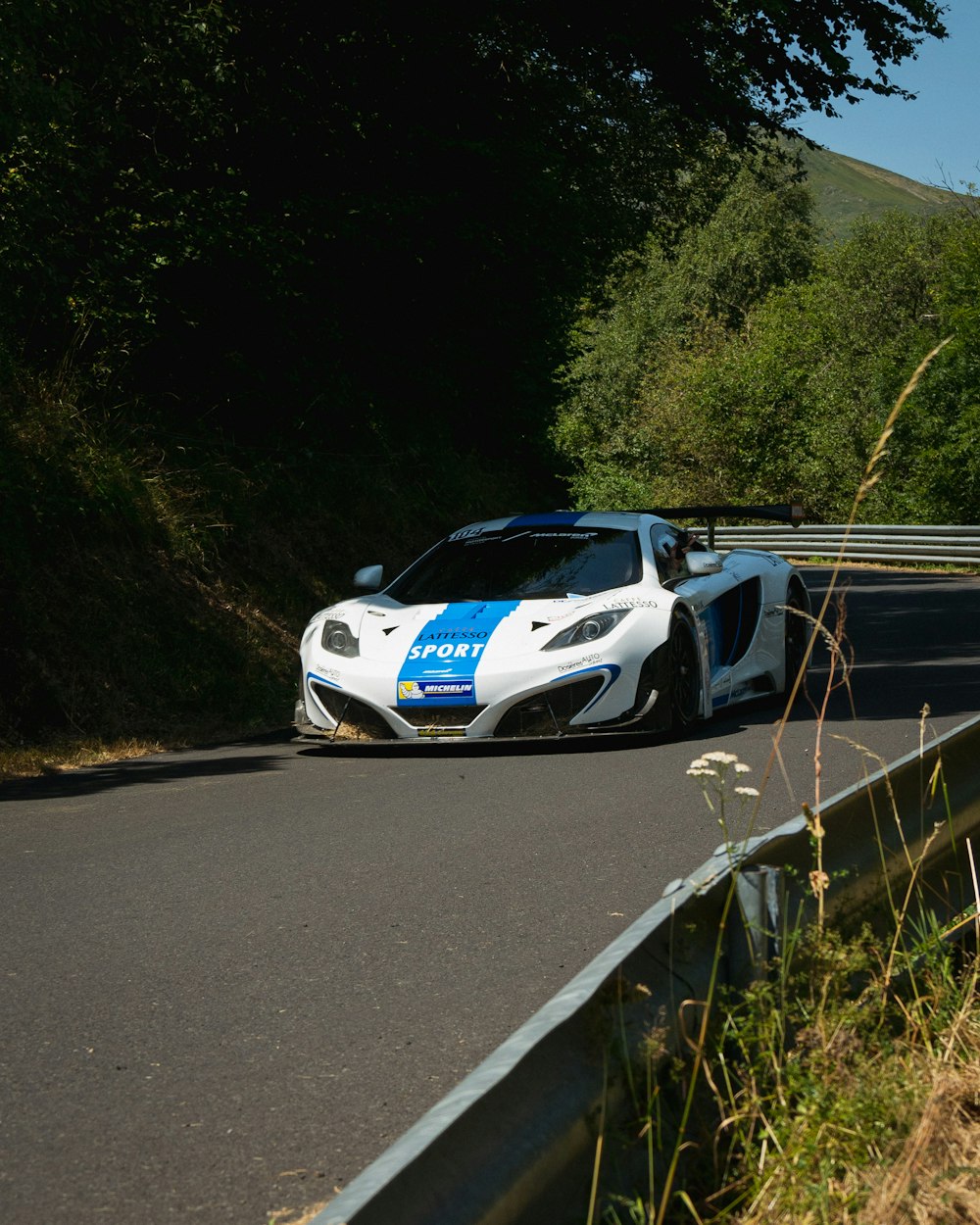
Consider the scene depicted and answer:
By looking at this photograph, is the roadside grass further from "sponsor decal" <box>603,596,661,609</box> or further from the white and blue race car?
"sponsor decal" <box>603,596,661,609</box>

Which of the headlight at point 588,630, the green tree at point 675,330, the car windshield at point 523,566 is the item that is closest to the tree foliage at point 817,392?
the green tree at point 675,330

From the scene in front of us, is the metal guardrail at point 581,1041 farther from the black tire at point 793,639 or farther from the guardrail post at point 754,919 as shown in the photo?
the black tire at point 793,639

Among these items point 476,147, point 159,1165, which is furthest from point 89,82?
point 159,1165

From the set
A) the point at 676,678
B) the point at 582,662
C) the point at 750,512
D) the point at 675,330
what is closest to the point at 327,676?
the point at 582,662

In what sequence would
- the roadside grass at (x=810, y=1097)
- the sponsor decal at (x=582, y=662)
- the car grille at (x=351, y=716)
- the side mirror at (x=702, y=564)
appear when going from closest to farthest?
1. the roadside grass at (x=810, y=1097)
2. the sponsor decal at (x=582, y=662)
3. the car grille at (x=351, y=716)
4. the side mirror at (x=702, y=564)

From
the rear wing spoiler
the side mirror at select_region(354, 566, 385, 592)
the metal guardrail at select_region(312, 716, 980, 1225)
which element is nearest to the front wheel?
the rear wing spoiler

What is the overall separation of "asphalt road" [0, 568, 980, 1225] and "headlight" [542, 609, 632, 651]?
2.10 ft

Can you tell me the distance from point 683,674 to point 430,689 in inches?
63.2

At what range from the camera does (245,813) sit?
311 inches

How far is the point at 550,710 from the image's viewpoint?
9492mm

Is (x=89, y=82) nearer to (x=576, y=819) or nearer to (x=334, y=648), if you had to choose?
(x=334, y=648)

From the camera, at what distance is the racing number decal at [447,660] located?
9.50 metres

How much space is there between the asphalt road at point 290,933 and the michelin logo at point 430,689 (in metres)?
0.38

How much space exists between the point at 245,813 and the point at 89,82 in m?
8.60
